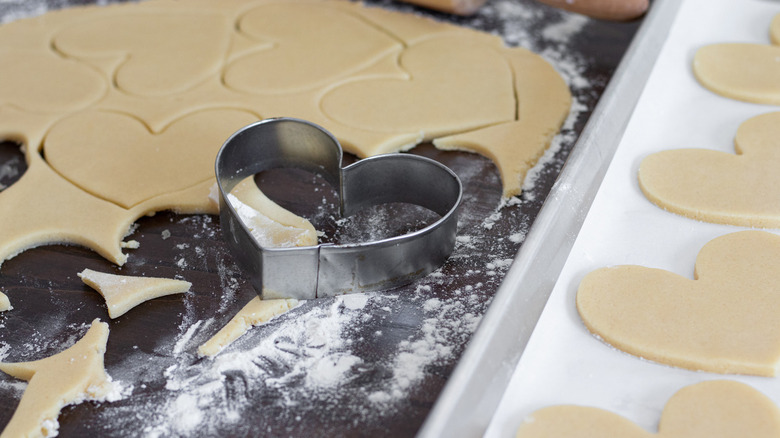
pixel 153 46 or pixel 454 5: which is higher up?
pixel 454 5

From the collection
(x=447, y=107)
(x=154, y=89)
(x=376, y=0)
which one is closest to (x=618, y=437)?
(x=447, y=107)

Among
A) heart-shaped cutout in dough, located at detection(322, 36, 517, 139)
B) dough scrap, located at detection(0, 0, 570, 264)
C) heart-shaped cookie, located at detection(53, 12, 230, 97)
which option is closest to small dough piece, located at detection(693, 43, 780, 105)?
dough scrap, located at detection(0, 0, 570, 264)

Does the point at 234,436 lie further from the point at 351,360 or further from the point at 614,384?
the point at 614,384

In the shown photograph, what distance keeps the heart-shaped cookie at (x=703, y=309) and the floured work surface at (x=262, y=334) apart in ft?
0.55

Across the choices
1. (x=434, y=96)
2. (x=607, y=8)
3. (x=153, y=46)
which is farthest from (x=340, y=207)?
(x=607, y=8)

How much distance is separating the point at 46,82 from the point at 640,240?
115cm

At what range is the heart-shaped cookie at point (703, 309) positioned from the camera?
0.80 meters

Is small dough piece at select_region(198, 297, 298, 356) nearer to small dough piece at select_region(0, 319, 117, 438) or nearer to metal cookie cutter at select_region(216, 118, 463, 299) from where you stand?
metal cookie cutter at select_region(216, 118, 463, 299)

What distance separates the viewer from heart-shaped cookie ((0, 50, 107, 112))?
52.7 inches

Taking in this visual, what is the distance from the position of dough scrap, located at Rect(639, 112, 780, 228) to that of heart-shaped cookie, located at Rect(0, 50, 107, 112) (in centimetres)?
104

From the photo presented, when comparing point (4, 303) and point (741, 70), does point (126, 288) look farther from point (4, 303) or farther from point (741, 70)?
point (741, 70)

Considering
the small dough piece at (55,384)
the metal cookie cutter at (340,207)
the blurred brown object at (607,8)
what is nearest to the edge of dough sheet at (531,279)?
the metal cookie cutter at (340,207)

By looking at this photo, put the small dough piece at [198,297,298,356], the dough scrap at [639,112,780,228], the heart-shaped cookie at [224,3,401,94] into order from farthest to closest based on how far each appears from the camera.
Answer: the heart-shaped cookie at [224,3,401,94] < the dough scrap at [639,112,780,228] < the small dough piece at [198,297,298,356]

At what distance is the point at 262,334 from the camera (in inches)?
36.1
